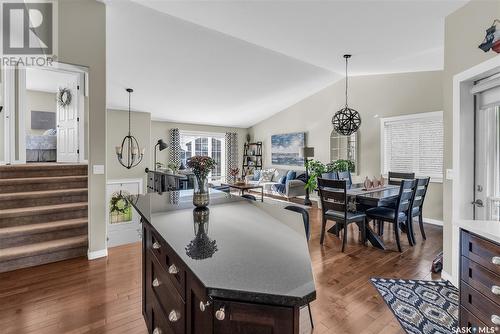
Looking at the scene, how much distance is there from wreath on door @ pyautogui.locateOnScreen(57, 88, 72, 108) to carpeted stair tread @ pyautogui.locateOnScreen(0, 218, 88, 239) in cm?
290

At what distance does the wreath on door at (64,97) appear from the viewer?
16.3 ft

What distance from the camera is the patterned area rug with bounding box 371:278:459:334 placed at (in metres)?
1.87

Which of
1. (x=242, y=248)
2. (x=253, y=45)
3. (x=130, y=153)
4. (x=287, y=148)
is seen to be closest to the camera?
(x=242, y=248)

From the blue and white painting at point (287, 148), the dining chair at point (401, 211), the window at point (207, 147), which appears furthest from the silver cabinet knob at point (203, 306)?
the window at point (207, 147)

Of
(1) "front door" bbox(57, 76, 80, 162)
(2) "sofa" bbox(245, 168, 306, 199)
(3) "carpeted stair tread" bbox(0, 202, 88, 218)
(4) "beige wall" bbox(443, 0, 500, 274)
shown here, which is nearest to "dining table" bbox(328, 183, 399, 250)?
(4) "beige wall" bbox(443, 0, 500, 274)

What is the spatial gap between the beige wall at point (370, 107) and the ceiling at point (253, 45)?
383 millimetres

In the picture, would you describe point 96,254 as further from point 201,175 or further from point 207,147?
point 207,147

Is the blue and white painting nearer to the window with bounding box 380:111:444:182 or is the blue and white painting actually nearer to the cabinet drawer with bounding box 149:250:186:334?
the window with bounding box 380:111:444:182

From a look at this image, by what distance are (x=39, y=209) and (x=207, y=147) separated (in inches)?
254

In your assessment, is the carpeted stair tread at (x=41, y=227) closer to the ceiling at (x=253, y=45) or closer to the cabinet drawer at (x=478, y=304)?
the ceiling at (x=253, y=45)

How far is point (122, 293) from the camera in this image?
223 centimetres

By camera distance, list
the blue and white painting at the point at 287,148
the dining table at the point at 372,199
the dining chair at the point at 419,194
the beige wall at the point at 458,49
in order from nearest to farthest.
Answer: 1. the beige wall at the point at 458,49
2. the dining table at the point at 372,199
3. the dining chair at the point at 419,194
4. the blue and white painting at the point at 287,148

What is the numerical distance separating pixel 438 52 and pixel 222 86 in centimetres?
395

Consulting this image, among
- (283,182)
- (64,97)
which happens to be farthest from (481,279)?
(64,97)
